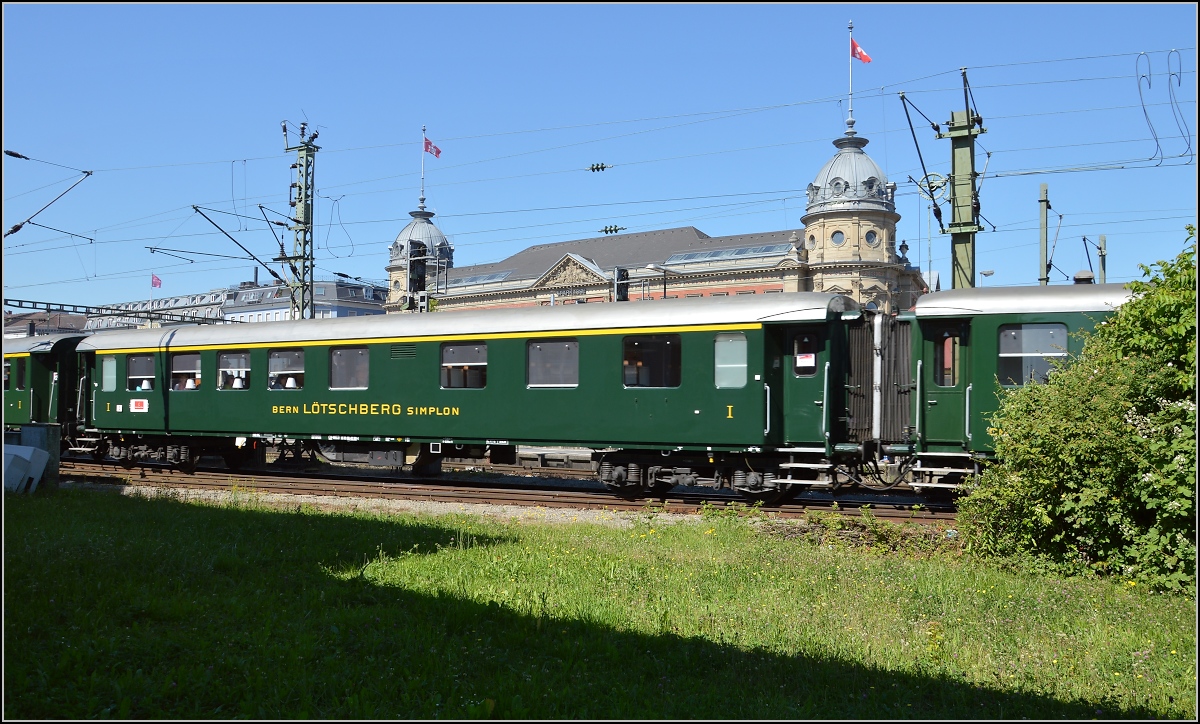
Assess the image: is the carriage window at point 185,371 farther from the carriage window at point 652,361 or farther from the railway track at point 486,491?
the carriage window at point 652,361

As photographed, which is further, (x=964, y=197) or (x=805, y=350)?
(x=964, y=197)

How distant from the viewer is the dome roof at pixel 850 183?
2906 inches

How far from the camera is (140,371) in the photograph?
21.4m

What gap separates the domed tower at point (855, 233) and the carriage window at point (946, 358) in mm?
57902

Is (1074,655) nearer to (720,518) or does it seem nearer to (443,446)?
(720,518)

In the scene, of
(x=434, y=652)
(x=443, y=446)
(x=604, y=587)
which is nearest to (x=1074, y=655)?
(x=604, y=587)

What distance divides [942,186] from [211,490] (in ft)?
55.0

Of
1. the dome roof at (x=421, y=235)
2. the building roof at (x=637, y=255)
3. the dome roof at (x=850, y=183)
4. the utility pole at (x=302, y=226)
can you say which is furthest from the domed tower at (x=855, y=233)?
the utility pole at (x=302, y=226)

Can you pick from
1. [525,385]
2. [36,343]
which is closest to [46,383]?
[36,343]

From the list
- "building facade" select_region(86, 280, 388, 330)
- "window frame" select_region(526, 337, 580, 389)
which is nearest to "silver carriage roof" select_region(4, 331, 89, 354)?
"window frame" select_region(526, 337, 580, 389)

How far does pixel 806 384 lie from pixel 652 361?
8.51 feet

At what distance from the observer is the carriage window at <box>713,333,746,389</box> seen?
48.7ft

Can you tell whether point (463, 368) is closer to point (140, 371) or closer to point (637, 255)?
point (140, 371)

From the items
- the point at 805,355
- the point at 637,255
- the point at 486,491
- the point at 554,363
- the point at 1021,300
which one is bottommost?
the point at 486,491
